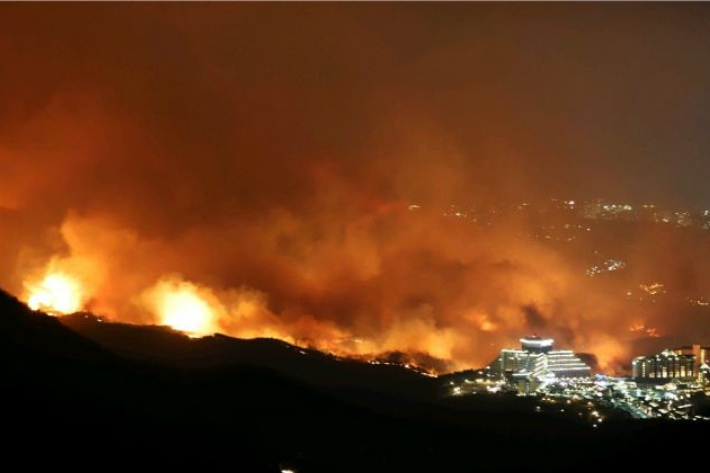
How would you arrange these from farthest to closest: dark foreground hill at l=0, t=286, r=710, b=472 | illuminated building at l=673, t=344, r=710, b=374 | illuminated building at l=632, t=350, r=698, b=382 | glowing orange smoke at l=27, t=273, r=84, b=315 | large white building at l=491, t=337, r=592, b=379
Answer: illuminated building at l=673, t=344, r=710, b=374
illuminated building at l=632, t=350, r=698, b=382
large white building at l=491, t=337, r=592, b=379
glowing orange smoke at l=27, t=273, r=84, b=315
dark foreground hill at l=0, t=286, r=710, b=472

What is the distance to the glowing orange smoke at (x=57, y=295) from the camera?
3634 centimetres

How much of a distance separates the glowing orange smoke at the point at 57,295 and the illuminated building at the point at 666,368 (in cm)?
1824

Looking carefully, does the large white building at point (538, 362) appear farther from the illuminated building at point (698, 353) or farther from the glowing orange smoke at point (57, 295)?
the glowing orange smoke at point (57, 295)

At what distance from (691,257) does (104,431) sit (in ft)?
149

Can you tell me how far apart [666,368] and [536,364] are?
15.0ft

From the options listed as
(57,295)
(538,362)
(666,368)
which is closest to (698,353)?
(666,368)

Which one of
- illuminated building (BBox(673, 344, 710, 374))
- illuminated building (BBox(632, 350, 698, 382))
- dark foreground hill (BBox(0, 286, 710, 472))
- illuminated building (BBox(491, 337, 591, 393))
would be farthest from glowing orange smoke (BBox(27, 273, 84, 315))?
illuminated building (BBox(673, 344, 710, 374))

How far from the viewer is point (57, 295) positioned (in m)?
37.1

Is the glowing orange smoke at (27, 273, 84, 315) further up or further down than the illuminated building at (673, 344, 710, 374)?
further down

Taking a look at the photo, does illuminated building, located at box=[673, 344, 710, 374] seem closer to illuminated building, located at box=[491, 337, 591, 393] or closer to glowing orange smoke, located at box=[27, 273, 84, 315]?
illuminated building, located at box=[491, 337, 591, 393]

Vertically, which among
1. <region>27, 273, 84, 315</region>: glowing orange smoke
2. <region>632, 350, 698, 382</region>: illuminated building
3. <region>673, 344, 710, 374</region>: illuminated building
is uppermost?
<region>673, 344, 710, 374</region>: illuminated building

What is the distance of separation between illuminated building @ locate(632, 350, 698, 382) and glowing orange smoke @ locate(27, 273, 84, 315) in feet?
59.8

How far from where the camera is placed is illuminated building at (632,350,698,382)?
40062mm

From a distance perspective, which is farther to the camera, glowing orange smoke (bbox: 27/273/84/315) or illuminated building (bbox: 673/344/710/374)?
illuminated building (bbox: 673/344/710/374)
